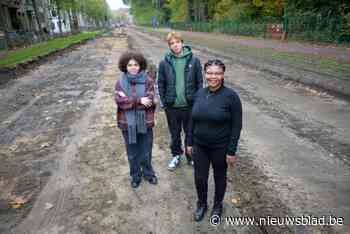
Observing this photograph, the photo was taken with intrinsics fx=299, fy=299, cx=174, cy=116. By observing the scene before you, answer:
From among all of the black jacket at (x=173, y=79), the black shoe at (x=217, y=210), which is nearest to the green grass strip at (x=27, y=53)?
the black jacket at (x=173, y=79)

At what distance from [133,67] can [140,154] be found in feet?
4.26

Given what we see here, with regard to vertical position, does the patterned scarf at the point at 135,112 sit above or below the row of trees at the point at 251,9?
below

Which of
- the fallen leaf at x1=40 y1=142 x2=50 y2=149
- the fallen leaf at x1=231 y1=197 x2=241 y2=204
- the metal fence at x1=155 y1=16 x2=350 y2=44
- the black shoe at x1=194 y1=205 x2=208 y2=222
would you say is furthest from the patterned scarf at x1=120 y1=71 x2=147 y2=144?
the metal fence at x1=155 y1=16 x2=350 y2=44

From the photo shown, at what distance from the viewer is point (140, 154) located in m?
4.32

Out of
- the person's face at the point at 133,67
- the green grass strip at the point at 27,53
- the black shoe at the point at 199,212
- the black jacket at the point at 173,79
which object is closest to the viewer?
the black shoe at the point at 199,212

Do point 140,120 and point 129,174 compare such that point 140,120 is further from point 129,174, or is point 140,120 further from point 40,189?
point 40,189

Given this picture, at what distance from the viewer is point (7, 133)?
6.72 m

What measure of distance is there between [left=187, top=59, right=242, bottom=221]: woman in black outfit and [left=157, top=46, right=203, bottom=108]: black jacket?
38.8 inches

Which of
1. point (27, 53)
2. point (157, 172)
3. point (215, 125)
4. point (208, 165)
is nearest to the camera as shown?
point (215, 125)

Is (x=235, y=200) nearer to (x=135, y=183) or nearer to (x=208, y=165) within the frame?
(x=208, y=165)

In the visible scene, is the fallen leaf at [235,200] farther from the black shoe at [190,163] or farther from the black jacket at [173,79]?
the black jacket at [173,79]

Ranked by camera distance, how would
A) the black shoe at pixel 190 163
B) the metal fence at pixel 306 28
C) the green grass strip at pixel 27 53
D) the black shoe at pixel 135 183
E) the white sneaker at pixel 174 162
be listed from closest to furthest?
1. the black shoe at pixel 135 183
2. the white sneaker at pixel 174 162
3. the black shoe at pixel 190 163
4. the green grass strip at pixel 27 53
5. the metal fence at pixel 306 28

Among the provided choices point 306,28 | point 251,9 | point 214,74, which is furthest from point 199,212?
point 251,9

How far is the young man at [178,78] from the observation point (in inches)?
159
